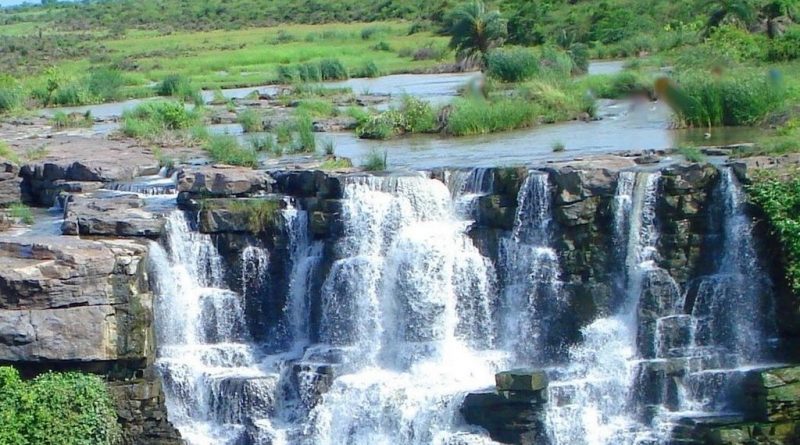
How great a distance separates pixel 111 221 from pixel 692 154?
9767 millimetres

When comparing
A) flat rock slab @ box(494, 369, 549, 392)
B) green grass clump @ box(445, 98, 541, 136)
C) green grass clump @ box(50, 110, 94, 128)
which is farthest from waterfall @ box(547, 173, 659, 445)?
green grass clump @ box(50, 110, 94, 128)

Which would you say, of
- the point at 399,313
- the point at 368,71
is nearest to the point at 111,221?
the point at 399,313

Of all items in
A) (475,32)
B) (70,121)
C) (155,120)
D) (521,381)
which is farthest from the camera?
(475,32)

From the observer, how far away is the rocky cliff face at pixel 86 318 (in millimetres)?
19891

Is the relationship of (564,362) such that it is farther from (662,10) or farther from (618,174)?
(662,10)

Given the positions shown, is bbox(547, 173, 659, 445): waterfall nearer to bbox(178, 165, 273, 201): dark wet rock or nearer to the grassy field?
bbox(178, 165, 273, 201): dark wet rock

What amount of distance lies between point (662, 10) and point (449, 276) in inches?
1463

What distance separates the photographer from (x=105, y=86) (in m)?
46.8

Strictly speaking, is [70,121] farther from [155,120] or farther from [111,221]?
[111,221]

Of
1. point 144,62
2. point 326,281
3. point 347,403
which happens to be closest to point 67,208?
point 326,281

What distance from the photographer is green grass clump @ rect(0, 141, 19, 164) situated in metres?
27.8

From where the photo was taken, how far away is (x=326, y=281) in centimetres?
2164

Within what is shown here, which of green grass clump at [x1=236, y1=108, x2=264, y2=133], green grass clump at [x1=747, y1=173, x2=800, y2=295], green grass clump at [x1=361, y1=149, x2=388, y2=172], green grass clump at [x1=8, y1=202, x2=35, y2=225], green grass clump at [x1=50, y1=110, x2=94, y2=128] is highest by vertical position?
green grass clump at [x1=50, y1=110, x2=94, y2=128]

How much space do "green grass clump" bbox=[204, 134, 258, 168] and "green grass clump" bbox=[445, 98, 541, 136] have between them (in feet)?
17.6
